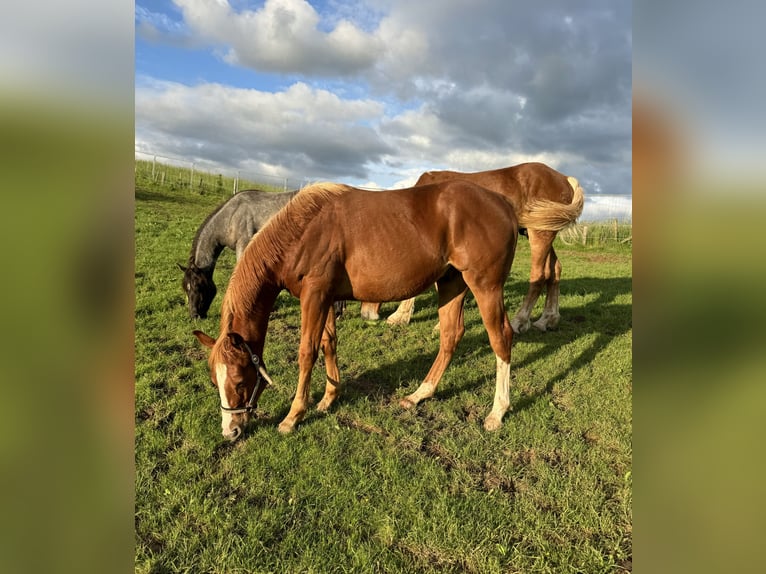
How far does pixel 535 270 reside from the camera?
7.08 meters

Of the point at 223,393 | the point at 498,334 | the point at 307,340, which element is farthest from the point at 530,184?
the point at 223,393

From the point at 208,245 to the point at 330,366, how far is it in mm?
3973

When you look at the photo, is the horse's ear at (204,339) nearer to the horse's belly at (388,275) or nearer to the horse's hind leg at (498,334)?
the horse's belly at (388,275)

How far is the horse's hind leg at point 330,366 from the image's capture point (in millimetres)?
4332

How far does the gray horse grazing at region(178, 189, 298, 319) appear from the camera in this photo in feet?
22.6

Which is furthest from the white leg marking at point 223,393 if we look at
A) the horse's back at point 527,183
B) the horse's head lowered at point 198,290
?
the horse's back at point 527,183

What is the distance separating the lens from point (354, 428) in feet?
13.0

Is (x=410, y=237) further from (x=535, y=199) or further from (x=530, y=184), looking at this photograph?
(x=530, y=184)

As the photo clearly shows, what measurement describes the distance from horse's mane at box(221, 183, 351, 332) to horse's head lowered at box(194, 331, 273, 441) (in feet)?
0.90

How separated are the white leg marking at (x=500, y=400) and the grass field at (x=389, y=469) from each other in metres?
0.12
